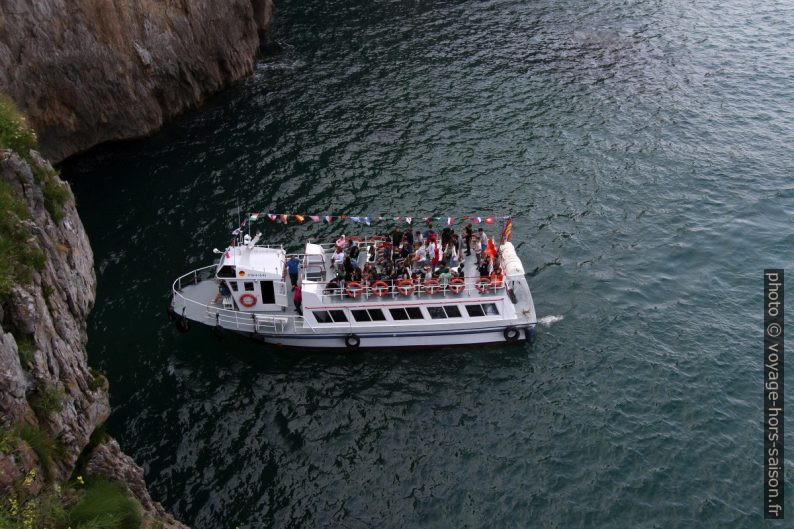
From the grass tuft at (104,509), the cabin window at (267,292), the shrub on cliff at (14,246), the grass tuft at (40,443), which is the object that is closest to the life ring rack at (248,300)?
the cabin window at (267,292)

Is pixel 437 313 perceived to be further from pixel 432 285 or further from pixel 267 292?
pixel 267 292

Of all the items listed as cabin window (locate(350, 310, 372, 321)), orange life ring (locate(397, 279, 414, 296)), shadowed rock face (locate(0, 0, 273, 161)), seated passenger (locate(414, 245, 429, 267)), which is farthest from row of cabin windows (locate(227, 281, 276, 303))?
shadowed rock face (locate(0, 0, 273, 161))

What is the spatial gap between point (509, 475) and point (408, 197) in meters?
22.6

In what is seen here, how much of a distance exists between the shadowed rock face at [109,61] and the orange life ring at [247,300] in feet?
69.9

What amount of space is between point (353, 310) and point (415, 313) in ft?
10.8

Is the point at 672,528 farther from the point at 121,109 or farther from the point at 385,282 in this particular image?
the point at 121,109

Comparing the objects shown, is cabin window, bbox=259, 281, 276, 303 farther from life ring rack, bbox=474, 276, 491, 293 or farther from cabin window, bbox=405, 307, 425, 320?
life ring rack, bbox=474, 276, 491, 293

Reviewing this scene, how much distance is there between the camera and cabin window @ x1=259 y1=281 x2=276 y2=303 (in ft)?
129

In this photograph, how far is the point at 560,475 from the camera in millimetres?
32656

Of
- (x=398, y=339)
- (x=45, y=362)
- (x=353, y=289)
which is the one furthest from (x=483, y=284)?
(x=45, y=362)

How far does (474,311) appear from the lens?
1574 inches

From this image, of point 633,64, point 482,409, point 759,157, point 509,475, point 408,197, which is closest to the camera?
point 509,475

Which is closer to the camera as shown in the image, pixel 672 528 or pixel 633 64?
pixel 672 528

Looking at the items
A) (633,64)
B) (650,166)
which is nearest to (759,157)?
(650,166)
